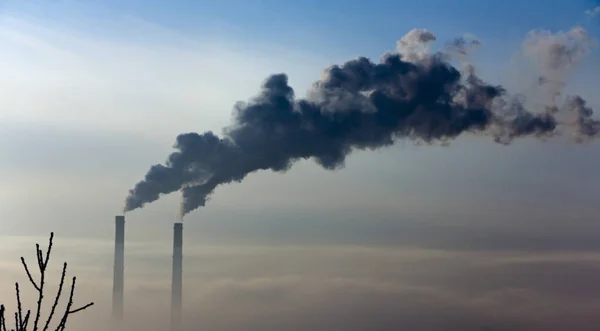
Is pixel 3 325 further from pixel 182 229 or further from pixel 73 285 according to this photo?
pixel 182 229

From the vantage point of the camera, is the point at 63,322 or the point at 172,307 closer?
the point at 63,322

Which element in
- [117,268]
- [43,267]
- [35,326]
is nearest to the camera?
[35,326]

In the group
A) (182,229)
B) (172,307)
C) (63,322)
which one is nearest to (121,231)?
(182,229)
